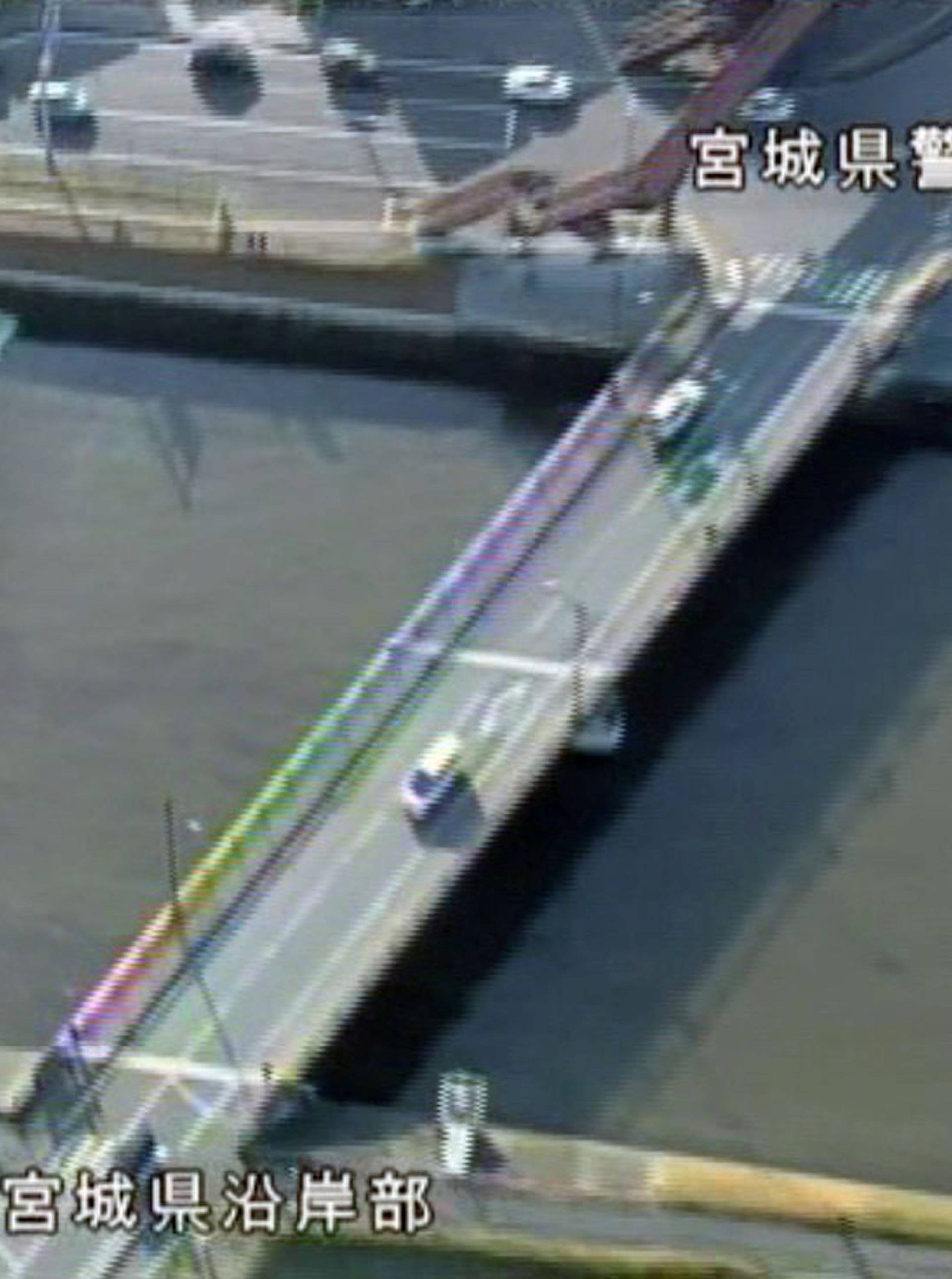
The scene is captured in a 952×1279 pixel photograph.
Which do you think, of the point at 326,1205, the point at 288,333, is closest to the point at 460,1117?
the point at 326,1205

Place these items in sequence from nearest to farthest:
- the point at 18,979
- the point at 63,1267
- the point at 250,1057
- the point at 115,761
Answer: the point at 63,1267 → the point at 250,1057 → the point at 18,979 → the point at 115,761

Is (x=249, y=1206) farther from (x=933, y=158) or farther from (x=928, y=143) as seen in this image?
(x=928, y=143)

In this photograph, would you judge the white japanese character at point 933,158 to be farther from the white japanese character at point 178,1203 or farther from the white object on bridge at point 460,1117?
the white japanese character at point 178,1203

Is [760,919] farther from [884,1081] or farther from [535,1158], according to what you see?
[535,1158]

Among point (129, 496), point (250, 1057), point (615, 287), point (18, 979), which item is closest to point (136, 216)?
point (129, 496)

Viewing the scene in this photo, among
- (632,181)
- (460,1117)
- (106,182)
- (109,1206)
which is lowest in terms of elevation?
(460,1117)

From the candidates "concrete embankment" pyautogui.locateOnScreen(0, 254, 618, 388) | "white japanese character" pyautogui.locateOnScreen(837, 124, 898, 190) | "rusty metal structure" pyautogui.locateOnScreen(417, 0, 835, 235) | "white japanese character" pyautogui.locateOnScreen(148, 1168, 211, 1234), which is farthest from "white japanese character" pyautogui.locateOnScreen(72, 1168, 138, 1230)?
"white japanese character" pyautogui.locateOnScreen(837, 124, 898, 190)

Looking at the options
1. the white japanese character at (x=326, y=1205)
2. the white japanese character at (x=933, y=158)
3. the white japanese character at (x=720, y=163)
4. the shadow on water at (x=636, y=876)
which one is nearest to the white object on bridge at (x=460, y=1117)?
the shadow on water at (x=636, y=876)
